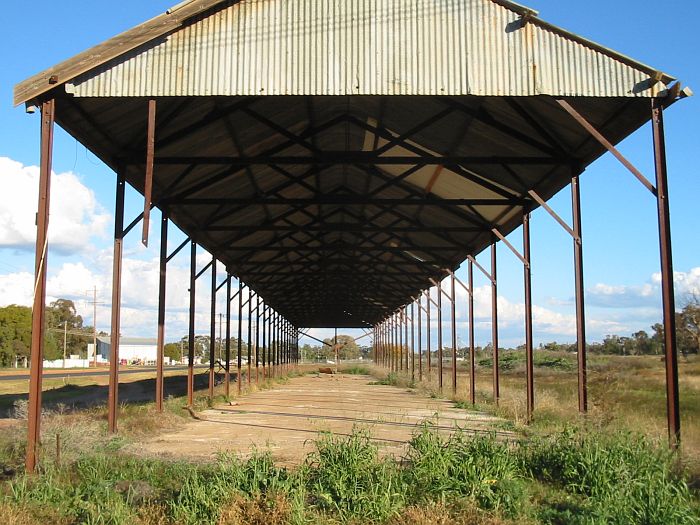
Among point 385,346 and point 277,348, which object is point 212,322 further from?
point 385,346

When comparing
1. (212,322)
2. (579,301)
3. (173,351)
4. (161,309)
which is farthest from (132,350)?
(579,301)

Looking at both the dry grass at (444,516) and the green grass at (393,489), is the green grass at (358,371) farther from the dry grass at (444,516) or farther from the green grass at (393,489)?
the dry grass at (444,516)

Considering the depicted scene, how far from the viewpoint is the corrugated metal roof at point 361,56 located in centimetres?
1309

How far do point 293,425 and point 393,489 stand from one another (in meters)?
10.8

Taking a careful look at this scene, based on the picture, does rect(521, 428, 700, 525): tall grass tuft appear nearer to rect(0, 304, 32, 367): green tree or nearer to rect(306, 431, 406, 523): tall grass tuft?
rect(306, 431, 406, 523): tall grass tuft

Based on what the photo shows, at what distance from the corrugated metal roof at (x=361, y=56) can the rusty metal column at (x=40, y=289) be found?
1.19 meters

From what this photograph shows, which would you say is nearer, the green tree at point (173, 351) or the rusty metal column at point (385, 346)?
the rusty metal column at point (385, 346)

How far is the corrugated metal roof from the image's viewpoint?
13086 millimetres

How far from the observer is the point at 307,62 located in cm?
1316

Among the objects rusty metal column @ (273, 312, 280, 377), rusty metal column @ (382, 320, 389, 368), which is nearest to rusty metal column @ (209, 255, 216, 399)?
rusty metal column @ (273, 312, 280, 377)

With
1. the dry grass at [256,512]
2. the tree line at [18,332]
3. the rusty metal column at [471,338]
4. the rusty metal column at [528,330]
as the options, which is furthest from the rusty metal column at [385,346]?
the dry grass at [256,512]

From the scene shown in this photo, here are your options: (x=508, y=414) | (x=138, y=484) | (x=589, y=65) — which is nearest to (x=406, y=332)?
(x=508, y=414)

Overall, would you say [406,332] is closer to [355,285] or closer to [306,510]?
[355,285]

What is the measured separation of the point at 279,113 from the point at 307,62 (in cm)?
438
